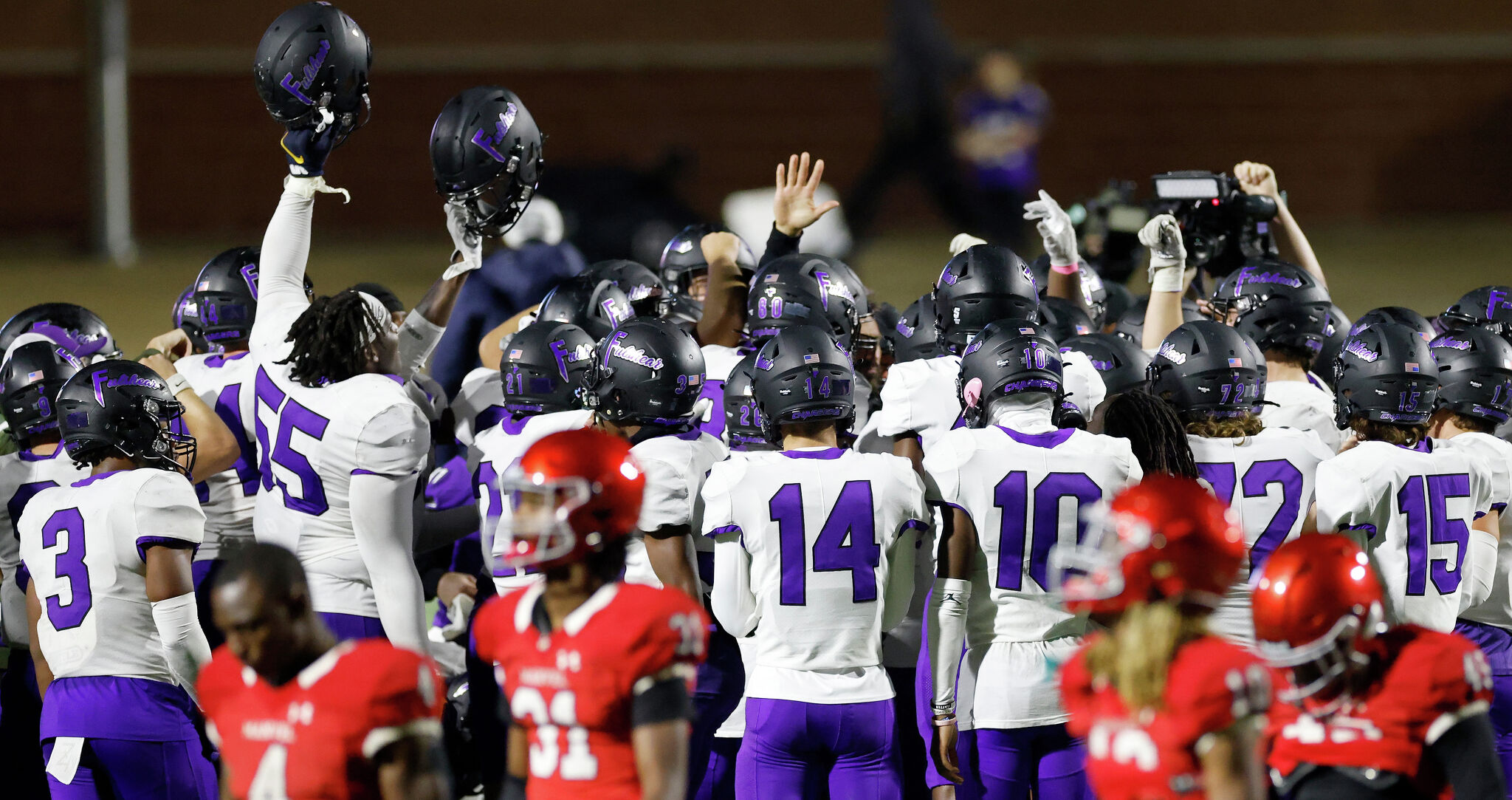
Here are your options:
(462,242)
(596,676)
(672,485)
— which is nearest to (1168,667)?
(596,676)

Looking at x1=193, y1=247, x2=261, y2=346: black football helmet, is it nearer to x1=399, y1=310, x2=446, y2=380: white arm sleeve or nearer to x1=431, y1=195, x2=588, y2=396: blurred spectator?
x1=399, y1=310, x2=446, y2=380: white arm sleeve

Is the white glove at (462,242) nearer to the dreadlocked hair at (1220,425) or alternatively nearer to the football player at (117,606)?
the football player at (117,606)

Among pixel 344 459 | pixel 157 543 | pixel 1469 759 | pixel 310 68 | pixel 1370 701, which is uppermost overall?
pixel 310 68

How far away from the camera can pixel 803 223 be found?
6328 millimetres

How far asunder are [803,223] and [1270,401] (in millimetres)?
1934

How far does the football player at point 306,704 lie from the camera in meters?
3.00

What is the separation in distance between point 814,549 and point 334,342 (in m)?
1.63

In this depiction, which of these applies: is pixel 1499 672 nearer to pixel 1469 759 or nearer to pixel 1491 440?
pixel 1491 440

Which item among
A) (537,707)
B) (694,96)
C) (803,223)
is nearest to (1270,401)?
(803,223)

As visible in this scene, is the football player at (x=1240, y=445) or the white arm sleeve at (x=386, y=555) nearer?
the white arm sleeve at (x=386, y=555)

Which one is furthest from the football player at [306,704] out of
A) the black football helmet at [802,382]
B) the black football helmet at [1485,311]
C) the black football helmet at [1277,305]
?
the black football helmet at [1485,311]

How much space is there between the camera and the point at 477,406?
20.2 feet

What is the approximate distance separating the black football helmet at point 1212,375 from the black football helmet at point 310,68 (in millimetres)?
2872

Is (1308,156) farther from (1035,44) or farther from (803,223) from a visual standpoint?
(803,223)
